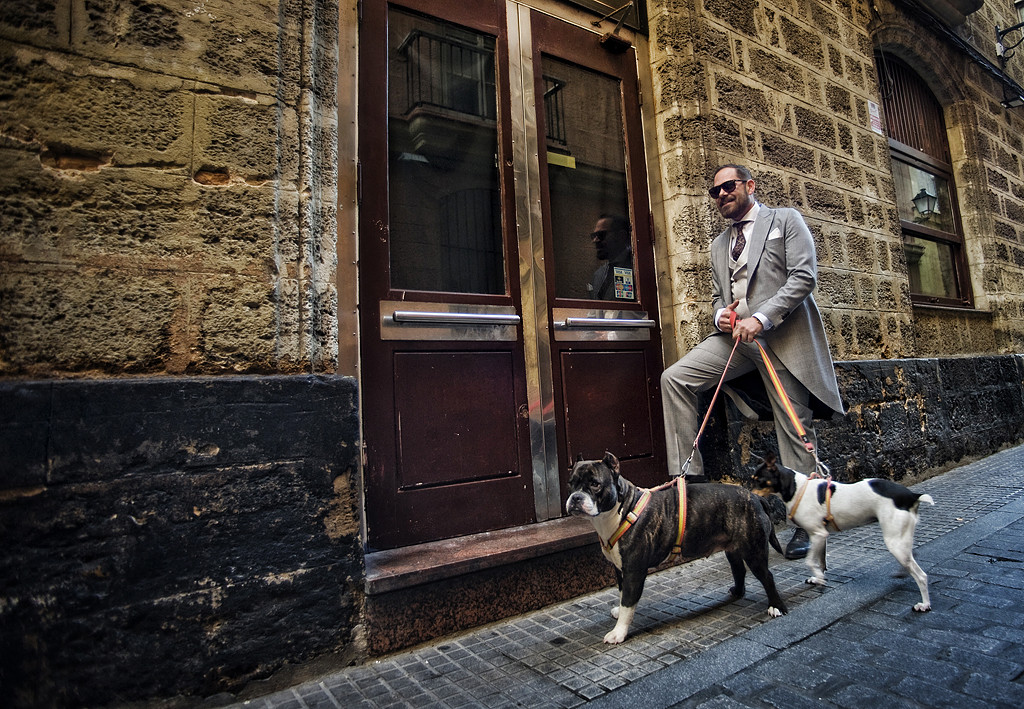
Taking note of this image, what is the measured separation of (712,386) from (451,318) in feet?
5.40

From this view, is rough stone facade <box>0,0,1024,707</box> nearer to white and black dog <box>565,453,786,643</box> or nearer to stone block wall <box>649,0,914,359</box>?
white and black dog <box>565,453,786,643</box>

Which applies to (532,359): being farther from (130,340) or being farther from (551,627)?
(130,340)

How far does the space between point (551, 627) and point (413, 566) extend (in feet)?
2.31

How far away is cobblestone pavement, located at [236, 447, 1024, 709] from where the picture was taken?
2025 millimetres

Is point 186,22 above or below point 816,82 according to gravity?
below

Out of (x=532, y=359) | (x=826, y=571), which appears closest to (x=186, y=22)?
(x=532, y=359)

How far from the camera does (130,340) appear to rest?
2.29 metres

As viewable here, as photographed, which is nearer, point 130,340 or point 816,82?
point 130,340

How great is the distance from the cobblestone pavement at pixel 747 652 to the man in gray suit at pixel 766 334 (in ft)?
2.40

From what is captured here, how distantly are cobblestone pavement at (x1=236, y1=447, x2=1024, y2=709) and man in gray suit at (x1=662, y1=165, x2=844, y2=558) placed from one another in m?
0.73

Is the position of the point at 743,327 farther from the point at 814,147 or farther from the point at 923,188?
the point at 923,188

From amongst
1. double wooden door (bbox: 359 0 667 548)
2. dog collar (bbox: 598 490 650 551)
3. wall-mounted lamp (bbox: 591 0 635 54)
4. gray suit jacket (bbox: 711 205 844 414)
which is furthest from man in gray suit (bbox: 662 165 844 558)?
wall-mounted lamp (bbox: 591 0 635 54)

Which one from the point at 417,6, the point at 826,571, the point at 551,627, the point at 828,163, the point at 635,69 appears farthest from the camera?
the point at 828,163

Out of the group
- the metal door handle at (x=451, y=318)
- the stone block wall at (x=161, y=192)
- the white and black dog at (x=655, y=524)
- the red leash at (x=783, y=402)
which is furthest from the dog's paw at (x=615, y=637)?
the metal door handle at (x=451, y=318)
